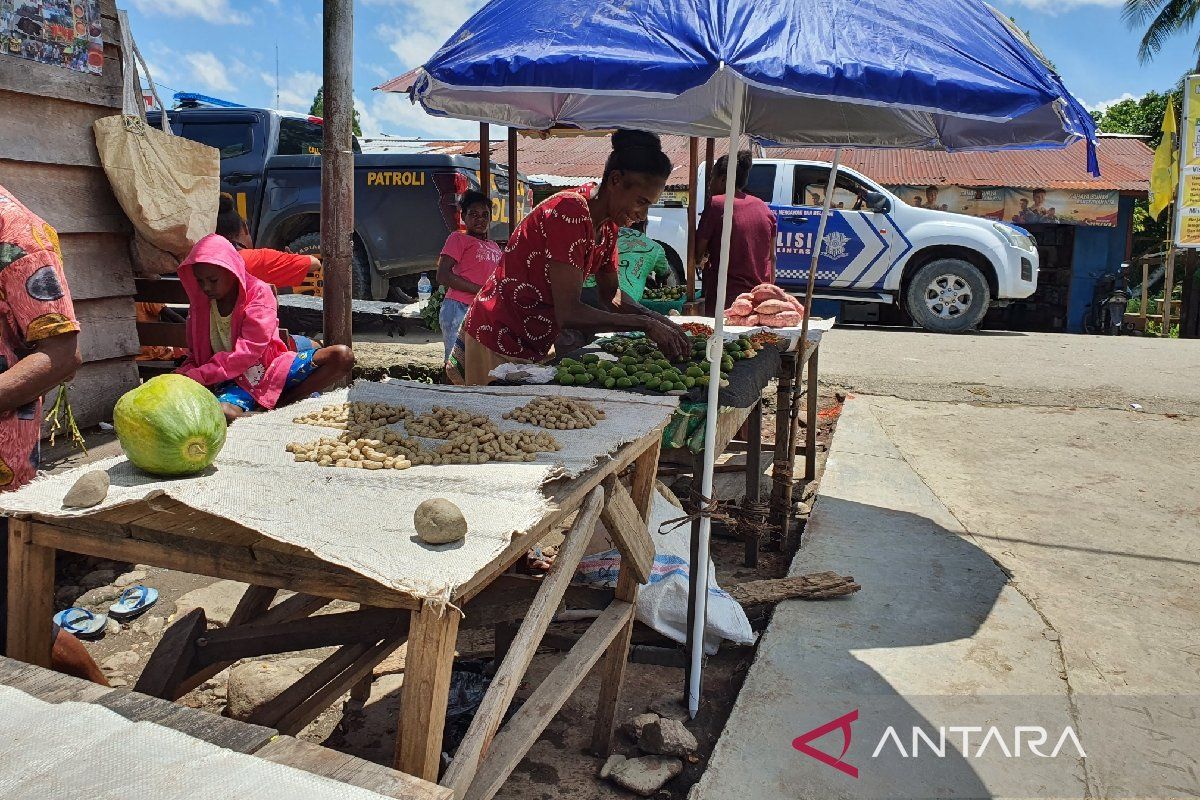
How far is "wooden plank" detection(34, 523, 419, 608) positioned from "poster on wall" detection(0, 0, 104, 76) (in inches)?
125

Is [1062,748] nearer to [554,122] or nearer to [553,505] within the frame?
[553,505]

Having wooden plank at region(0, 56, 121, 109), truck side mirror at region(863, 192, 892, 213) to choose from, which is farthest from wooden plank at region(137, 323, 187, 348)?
truck side mirror at region(863, 192, 892, 213)

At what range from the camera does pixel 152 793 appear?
1160 mm

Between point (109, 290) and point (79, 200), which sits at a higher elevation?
point (79, 200)

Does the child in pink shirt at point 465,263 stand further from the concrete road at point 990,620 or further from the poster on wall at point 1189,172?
the poster on wall at point 1189,172

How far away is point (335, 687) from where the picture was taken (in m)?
2.45

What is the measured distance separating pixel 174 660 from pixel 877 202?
413 inches

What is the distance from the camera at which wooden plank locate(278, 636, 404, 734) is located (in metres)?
2.33

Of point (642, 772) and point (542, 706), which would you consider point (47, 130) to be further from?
point (642, 772)

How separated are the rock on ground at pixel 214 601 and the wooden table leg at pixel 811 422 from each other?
3.39 metres

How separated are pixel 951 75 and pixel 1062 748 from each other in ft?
6.52

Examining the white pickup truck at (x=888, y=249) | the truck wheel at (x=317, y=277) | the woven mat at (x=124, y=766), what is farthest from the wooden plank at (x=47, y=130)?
the white pickup truck at (x=888, y=249)

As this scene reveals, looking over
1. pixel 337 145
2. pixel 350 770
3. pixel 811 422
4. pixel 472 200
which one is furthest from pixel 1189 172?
pixel 350 770

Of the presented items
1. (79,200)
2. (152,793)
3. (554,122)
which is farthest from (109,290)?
(152,793)
